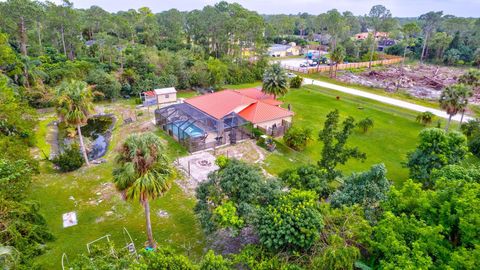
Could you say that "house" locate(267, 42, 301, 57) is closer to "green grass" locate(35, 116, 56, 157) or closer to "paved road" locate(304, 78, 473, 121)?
"paved road" locate(304, 78, 473, 121)

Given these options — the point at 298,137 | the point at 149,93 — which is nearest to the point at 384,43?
the point at 149,93

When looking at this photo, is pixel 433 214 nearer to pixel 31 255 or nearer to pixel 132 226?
pixel 132 226

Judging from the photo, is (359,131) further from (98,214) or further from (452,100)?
(98,214)

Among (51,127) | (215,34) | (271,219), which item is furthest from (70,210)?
(215,34)

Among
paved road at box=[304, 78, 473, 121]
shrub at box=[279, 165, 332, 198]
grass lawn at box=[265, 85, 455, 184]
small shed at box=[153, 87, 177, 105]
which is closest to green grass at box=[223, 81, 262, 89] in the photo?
grass lawn at box=[265, 85, 455, 184]

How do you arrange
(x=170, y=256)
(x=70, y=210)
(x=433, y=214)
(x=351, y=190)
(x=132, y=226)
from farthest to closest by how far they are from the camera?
(x=70, y=210) → (x=132, y=226) → (x=351, y=190) → (x=433, y=214) → (x=170, y=256)

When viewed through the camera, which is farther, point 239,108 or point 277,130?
point 239,108
